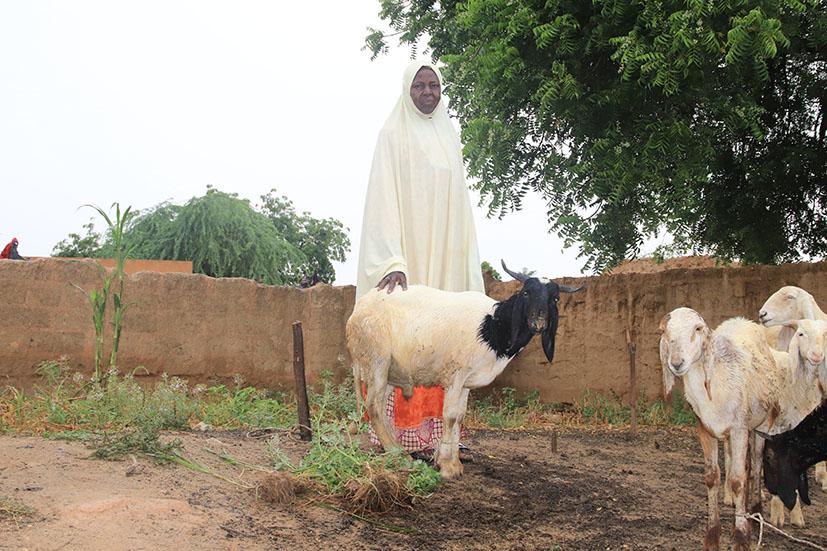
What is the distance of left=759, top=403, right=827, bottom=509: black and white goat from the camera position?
4.73 meters

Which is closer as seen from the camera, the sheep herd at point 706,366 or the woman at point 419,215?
the sheep herd at point 706,366

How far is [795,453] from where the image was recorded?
4.80 meters

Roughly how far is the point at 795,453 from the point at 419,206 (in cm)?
322

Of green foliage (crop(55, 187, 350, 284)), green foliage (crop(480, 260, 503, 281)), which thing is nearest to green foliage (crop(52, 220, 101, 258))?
green foliage (crop(55, 187, 350, 284))

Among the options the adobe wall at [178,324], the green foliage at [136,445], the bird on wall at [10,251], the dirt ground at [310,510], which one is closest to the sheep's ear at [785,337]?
the dirt ground at [310,510]

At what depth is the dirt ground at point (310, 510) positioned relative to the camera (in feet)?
13.1

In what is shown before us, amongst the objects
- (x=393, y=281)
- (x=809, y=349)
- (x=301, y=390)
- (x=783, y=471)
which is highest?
(x=393, y=281)

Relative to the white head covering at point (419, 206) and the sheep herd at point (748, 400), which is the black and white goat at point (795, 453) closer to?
the sheep herd at point (748, 400)

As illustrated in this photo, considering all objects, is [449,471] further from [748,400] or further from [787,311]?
[787,311]

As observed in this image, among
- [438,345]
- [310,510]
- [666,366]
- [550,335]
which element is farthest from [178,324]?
[666,366]

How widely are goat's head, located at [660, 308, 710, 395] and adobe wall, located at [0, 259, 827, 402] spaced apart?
18.7ft

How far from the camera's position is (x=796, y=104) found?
10180 millimetres

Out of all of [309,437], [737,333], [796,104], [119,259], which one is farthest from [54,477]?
[796,104]

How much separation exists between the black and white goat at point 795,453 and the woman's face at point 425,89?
3565 millimetres
